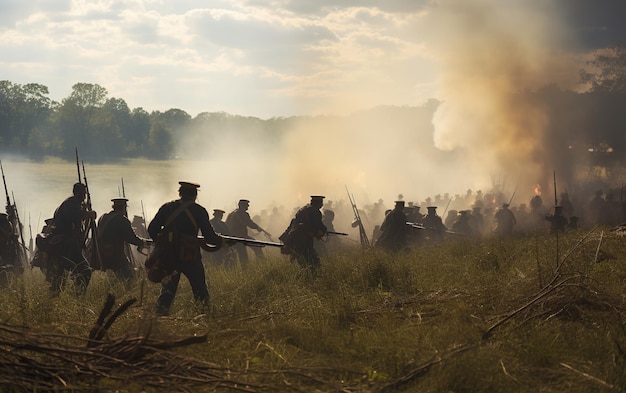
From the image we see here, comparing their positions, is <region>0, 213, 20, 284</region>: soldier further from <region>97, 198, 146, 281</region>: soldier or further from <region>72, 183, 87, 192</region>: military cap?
<region>72, 183, 87, 192</region>: military cap

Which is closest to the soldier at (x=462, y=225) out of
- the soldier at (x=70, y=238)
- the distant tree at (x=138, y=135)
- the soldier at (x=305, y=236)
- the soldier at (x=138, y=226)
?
the soldier at (x=138, y=226)

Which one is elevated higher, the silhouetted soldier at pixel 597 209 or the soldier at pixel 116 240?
the soldier at pixel 116 240

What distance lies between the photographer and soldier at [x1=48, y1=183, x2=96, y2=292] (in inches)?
368

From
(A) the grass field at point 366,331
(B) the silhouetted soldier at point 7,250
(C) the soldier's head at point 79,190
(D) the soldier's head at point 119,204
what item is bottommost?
(A) the grass field at point 366,331

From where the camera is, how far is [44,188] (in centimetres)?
4175

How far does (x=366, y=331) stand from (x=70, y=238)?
5.08 metres

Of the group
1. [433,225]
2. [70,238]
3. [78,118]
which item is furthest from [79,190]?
[78,118]

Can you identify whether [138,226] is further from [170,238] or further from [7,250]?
[170,238]

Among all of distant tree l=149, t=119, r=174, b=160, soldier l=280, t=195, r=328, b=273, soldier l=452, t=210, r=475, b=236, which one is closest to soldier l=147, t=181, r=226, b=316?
soldier l=280, t=195, r=328, b=273

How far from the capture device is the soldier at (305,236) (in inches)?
448

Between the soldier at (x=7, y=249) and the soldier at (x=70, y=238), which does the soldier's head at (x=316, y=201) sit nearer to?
the soldier at (x=70, y=238)

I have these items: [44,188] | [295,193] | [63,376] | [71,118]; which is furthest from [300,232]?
[71,118]

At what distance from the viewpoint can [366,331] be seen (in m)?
6.53

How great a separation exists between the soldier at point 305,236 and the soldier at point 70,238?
3.44 meters
